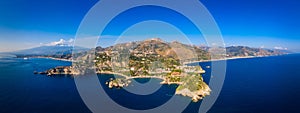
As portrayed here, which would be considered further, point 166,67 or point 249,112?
point 166,67

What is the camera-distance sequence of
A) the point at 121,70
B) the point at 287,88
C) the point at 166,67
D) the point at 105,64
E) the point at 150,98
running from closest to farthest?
the point at 150,98 → the point at 287,88 → the point at 121,70 → the point at 166,67 → the point at 105,64

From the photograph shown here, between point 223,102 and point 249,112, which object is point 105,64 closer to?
point 223,102

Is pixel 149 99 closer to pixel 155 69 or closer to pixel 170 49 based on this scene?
pixel 155 69

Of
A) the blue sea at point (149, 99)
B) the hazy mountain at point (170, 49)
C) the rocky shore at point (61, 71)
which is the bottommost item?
the blue sea at point (149, 99)

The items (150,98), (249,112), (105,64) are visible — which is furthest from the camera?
(105,64)

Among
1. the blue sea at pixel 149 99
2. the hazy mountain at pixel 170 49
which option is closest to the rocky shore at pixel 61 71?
the hazy mountain at pixel 170 49

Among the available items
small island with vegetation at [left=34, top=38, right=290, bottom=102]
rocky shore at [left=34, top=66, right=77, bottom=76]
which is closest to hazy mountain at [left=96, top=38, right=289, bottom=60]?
small island with vegetation at [left=34, top=38, right=290, bottom=102]

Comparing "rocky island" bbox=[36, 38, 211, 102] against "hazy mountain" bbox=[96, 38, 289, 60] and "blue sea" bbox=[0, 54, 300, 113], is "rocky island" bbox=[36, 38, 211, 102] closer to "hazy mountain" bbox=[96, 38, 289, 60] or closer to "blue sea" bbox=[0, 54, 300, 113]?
"hazy mountain" bbox=[96, 38, 289, 60]

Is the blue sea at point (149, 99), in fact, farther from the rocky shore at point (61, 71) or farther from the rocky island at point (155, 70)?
the rocky shore at point (61, 71)

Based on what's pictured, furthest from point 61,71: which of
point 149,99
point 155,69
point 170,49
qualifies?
point 149,99

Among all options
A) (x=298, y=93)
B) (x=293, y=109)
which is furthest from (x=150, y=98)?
(x=298, y=93)
